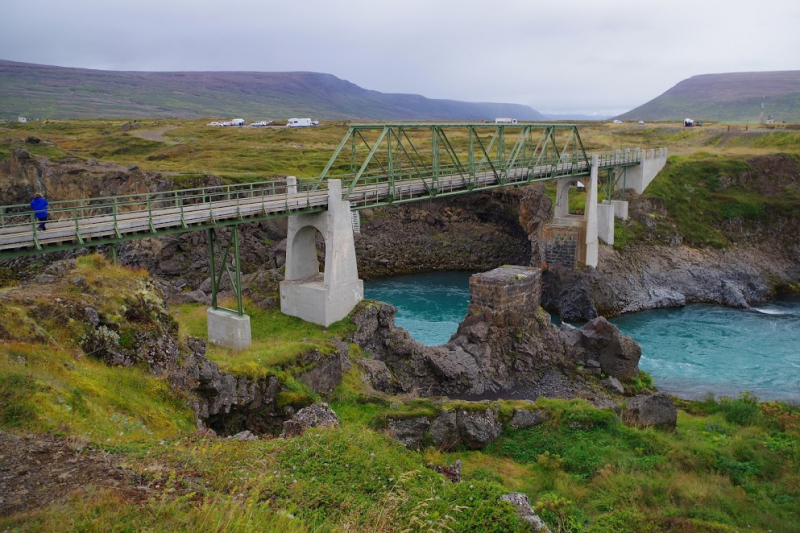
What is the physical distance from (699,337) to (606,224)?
589 inches

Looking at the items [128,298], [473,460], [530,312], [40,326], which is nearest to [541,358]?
[530,312]

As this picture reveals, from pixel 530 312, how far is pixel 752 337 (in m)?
18.7

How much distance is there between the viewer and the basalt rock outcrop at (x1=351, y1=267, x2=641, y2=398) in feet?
103

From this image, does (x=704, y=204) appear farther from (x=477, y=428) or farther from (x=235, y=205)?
(x=235, y=205)

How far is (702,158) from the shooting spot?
68.8 meters

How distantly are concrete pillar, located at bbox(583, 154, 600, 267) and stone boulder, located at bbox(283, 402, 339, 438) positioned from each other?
39.1 metres

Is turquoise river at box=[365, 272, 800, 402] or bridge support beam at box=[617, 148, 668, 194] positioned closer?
turquoise river at box=[365, 272, 800, 402]

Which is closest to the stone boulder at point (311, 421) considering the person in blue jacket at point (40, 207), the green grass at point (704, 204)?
the person in blue jacket at point (40, 207)

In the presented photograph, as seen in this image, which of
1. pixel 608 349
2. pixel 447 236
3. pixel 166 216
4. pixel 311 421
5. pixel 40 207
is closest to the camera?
pixel 311 421

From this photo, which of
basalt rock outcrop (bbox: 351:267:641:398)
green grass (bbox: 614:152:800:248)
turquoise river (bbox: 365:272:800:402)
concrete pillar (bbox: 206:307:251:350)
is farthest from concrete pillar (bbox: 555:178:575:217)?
concrete pillar (bbox: 206:307:251:350)

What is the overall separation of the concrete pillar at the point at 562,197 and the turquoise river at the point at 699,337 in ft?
36.0

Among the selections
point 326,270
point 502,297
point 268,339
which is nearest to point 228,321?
point 268,339

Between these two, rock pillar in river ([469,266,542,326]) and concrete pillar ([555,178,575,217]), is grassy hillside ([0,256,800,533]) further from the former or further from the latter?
concrete pillar ([555,178,575,217])

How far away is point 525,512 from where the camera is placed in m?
12.5
